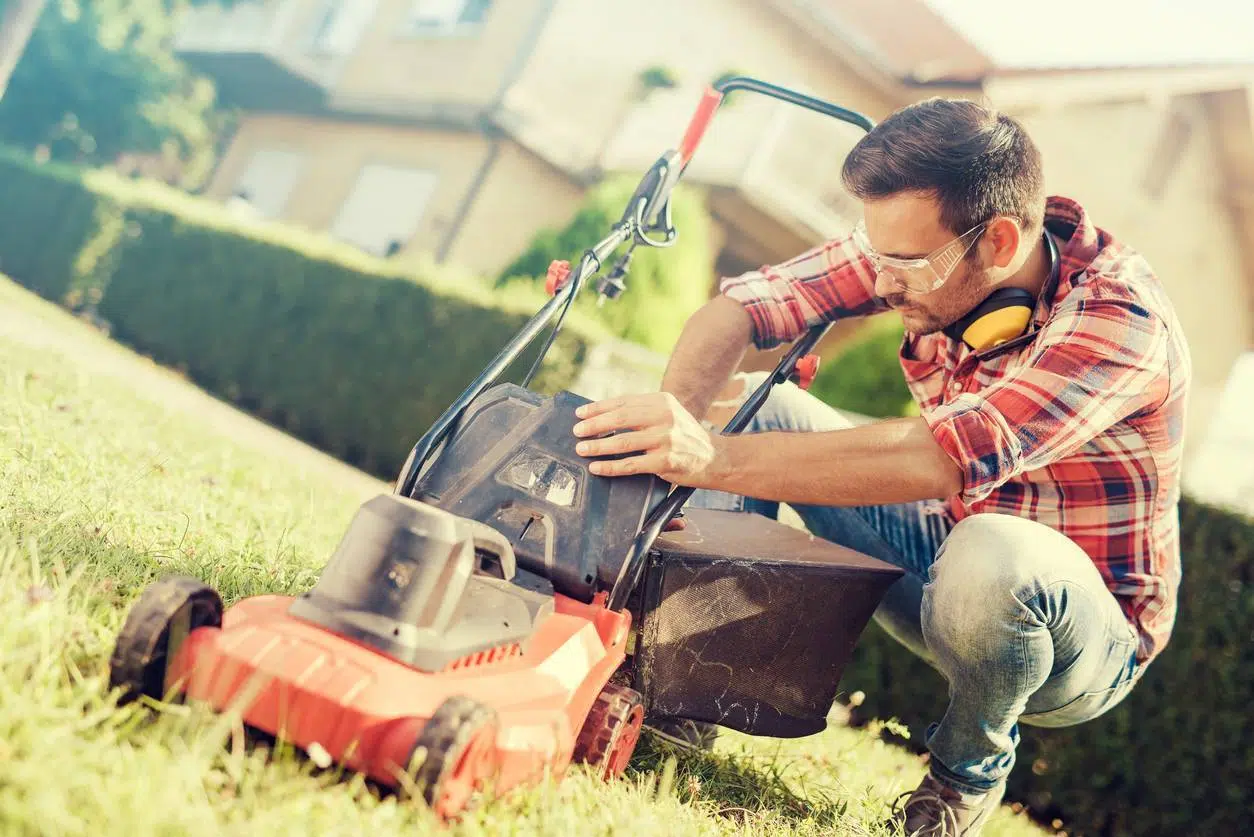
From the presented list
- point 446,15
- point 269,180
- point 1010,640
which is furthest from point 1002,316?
point 269,180

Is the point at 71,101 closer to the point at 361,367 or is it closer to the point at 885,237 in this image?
the point at 361,367

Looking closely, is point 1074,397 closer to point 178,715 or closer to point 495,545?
point 495,545

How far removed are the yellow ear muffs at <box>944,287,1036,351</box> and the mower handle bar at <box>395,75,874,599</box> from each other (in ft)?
1.45

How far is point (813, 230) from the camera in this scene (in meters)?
11.2

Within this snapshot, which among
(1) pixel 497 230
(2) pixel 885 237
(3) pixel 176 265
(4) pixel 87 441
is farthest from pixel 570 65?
(2) pixel 885 237

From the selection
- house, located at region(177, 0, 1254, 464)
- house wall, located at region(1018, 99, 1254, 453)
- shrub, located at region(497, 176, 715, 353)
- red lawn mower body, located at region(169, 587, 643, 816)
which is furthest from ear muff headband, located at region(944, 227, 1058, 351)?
house wall, located at region(1018, 99, 1254, 453)

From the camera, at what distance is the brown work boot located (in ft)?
6.89

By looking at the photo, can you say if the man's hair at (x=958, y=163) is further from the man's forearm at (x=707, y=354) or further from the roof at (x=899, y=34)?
the roof at (x=899, y=34)

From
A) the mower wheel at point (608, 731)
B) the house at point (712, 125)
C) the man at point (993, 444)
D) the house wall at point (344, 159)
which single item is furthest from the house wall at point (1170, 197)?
the mower wheel at point (608, 731)

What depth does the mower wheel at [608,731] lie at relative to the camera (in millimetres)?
1758

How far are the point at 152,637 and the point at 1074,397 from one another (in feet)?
5.18

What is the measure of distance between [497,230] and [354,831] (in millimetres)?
10923

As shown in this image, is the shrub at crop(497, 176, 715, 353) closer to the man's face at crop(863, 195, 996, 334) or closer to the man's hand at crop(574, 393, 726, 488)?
the man's face at crop(863, 195, 996, 334)

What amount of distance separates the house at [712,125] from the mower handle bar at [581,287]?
822cm
